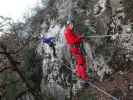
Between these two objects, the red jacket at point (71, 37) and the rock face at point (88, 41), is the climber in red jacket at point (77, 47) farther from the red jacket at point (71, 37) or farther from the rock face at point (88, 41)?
the rock face at point (88, 41)

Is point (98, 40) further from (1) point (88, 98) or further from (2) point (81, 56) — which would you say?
(2) point (81, 56)

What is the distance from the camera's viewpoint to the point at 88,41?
1778 centimetres

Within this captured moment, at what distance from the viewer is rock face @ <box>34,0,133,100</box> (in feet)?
55.8

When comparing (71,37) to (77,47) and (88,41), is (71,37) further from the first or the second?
(88,41)

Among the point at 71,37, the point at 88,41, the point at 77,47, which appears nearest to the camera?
the point at 71,37

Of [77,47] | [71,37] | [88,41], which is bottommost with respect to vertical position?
[88,41]

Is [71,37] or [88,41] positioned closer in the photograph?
[71,37]

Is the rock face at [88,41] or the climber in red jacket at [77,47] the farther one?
the rock face at [88,41]

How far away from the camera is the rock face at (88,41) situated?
55.8 ft

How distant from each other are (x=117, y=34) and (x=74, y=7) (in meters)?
3.47

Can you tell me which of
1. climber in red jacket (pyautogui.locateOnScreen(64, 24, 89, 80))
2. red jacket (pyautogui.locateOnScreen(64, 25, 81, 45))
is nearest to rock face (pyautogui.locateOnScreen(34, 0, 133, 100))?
climber in red jacket (pyautogui.locateOnScreen(64, 24, 89, 80))

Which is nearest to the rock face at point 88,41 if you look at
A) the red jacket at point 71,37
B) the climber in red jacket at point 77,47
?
the climber in red jacket at point 77,47

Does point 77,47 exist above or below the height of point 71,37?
below

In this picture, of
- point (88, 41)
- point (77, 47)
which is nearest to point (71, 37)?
point (77, 47)
